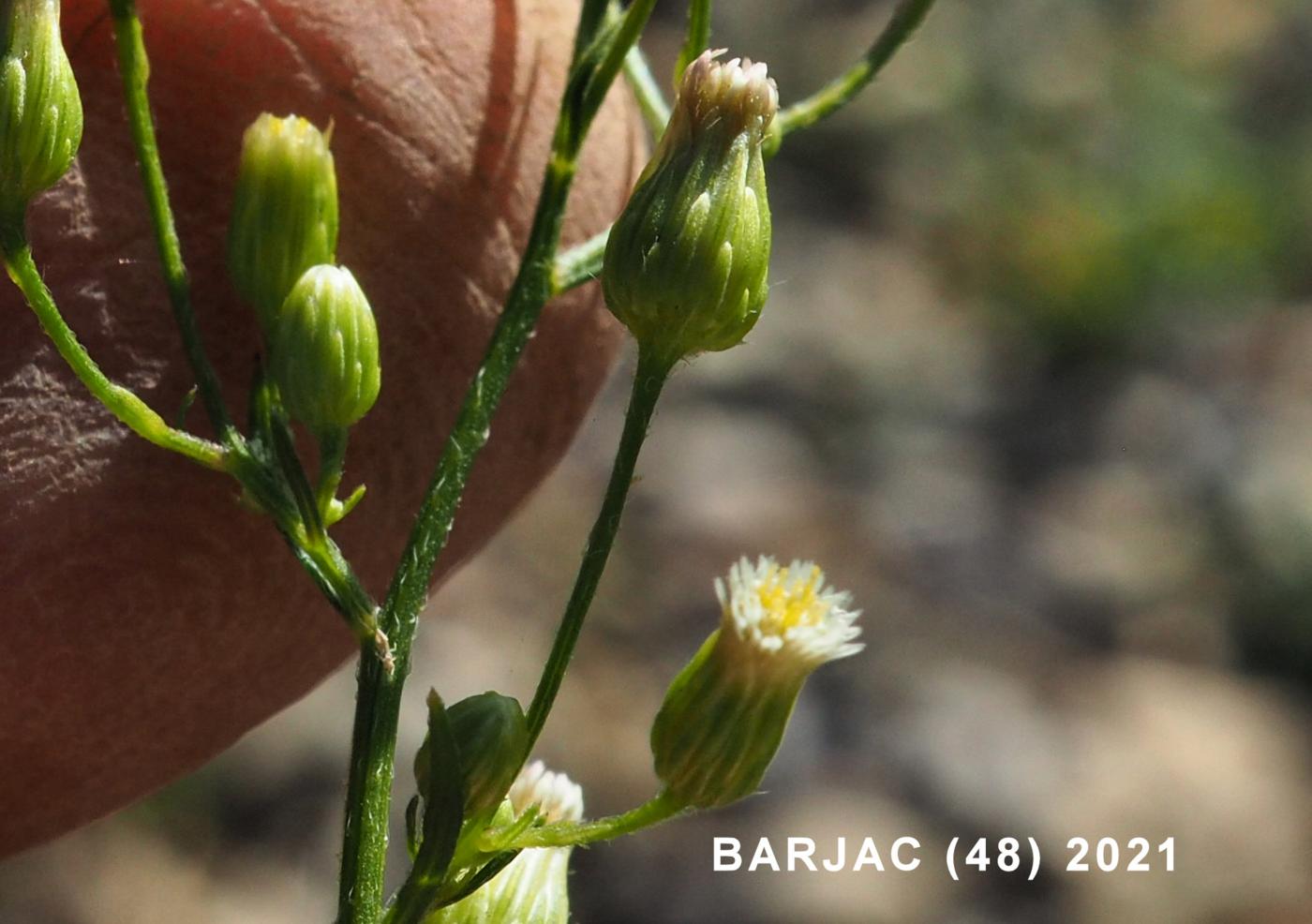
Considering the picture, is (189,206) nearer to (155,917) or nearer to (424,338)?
(424,338)

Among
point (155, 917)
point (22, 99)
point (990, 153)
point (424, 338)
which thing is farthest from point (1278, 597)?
point (22, 99)

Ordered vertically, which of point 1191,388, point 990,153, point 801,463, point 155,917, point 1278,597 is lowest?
point 155,917

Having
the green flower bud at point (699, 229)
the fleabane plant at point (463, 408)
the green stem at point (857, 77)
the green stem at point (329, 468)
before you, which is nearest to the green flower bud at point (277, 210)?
the fleabane plant at point (463, 408)

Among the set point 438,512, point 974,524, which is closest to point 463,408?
point 438,512

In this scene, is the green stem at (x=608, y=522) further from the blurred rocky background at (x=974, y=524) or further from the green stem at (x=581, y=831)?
the blurred rocky background at (x=974, y=524)

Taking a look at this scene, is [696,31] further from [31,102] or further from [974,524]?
[974,524]
